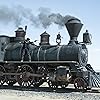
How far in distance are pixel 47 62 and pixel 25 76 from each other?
67.1 inches

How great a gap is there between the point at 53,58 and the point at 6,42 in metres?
3.94

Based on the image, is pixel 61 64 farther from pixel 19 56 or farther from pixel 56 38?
pixel 19 56

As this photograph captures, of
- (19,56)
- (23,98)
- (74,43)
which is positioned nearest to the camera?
(23,98)

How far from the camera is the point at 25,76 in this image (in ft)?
54.7

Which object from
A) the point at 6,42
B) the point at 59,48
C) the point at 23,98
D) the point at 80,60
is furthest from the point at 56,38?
the point at 23,98

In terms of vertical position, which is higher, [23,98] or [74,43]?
[74,43]

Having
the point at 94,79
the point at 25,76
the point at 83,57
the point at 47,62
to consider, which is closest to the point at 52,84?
the point at 47,62

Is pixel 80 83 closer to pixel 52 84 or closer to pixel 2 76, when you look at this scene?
pixel 52 84

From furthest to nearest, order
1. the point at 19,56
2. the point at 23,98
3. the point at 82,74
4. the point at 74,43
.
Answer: the point at 19,56
the point at 74,43
the point at 82,74
the point at 23,98

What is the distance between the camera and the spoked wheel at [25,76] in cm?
1667

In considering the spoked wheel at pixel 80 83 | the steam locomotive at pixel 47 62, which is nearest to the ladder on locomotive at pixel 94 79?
the steam locomotive at pixel 47 62

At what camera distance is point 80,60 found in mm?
15742

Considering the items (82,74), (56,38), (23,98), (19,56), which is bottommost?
(23,98)

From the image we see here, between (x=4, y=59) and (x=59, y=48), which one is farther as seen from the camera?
(x=4, y=59)
